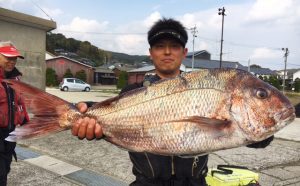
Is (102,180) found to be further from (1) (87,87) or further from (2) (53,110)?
(1) (87,87)

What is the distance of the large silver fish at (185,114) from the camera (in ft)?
6.86

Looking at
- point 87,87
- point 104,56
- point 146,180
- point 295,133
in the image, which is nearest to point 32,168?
point 146,180

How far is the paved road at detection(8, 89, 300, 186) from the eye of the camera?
6.24 meters

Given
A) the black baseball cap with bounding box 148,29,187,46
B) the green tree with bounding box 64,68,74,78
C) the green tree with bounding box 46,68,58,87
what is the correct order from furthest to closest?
1. the green tree with bounding box 64,68,74,78
2. the green tree with bounding box 46,68,58,87
3. the black baseball cap with bounding box 148,29,187,46

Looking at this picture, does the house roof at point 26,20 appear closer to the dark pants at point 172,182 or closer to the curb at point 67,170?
the curb at point 67,170

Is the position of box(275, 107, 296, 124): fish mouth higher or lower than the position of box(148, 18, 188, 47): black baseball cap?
lower

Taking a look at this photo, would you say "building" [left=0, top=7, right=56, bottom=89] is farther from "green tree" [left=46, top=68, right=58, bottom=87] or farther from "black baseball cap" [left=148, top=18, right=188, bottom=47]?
"green tree" [left=46, top=68, right=58, bottom=87]

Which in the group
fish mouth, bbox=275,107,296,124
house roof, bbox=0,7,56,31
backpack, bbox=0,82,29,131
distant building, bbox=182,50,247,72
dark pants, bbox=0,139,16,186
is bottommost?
dark pants, bbox=0,139,16,186

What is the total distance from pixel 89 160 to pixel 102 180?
1.21 metres

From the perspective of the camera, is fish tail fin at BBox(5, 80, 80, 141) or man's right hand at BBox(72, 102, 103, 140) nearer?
fish tail fin at BBox(5, 80, 80, 141)

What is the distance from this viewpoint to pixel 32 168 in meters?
6.66

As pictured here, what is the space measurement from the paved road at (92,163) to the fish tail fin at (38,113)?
392 centimetres

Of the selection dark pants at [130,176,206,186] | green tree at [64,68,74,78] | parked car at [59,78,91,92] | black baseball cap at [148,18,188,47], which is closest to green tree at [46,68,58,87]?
green tree at [64,68,74,78]

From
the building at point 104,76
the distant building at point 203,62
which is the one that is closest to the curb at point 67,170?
the distant building at point 203,62
